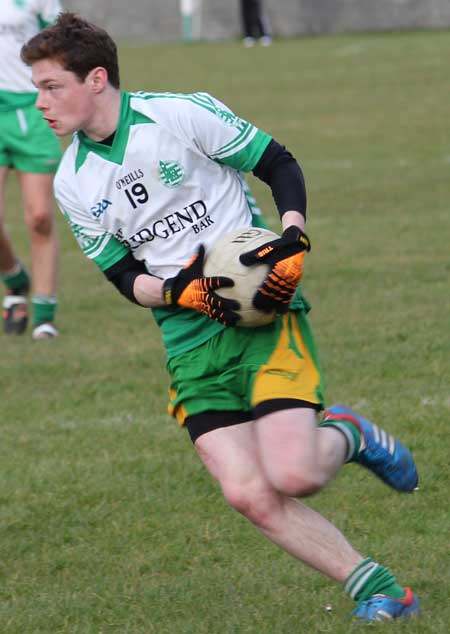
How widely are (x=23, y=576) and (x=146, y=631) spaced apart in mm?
726

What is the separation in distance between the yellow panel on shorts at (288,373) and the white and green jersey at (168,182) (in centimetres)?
26

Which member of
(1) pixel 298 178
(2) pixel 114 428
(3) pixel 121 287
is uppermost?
(1) pixel 298 178

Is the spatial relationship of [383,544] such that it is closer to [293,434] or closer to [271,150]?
[293,434]

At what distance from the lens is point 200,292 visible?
3.96 metres

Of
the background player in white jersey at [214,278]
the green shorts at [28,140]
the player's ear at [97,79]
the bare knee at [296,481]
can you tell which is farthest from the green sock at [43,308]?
the bare knee at [296,481]

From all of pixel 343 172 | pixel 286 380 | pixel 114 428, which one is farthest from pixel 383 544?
pixel 343 172

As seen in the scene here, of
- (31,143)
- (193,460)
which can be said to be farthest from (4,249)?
(193,460)

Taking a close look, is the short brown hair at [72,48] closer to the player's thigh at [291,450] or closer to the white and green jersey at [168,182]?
the white and green jersey at [168,182]

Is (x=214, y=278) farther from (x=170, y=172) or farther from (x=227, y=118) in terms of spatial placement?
(x=227, y=118)

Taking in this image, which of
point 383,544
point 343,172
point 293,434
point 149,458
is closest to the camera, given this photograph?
point 293,434

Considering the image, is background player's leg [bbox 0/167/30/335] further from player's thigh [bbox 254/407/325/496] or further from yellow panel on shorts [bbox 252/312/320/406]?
player's thigh [bbox 254/407/325/496]

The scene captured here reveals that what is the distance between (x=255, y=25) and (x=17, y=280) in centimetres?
2099

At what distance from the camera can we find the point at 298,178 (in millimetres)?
4293

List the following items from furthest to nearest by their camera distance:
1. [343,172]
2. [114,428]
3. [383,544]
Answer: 1. [343,172]
2. [114,428]
3. [383,544]
